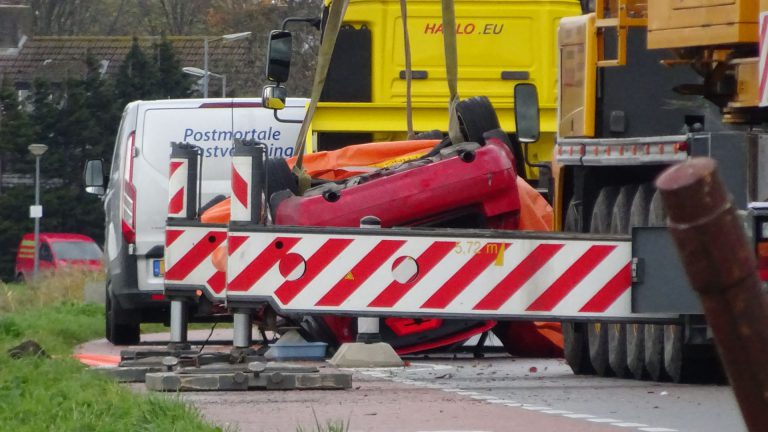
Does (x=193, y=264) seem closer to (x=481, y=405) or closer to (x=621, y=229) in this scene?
(x=481, y=405)

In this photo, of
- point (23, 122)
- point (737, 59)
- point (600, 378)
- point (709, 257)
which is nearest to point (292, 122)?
point (600, 378)

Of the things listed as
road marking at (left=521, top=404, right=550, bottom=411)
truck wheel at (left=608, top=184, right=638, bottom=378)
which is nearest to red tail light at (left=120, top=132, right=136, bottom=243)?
truck wheel at (left=608, top=184, right=638, bottom=378)

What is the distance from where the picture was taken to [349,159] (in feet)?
46.5

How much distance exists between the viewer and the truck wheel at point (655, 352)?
10539 millimetres

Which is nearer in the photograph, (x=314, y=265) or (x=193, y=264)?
(x=314, y=265)

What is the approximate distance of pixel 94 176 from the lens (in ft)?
61.0

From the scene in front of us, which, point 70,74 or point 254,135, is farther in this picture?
point 70,74

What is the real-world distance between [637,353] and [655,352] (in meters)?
0.30

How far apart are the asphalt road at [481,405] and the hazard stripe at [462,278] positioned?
0.49 metres

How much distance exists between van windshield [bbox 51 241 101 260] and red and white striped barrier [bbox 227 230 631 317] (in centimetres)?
4578

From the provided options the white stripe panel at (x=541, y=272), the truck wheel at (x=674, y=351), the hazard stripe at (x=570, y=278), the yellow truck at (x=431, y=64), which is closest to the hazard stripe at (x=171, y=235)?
the white stripe panel at (x=541, y=272)

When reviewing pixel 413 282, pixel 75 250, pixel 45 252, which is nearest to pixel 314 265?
pixel 413 282

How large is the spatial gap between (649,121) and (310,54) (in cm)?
4050

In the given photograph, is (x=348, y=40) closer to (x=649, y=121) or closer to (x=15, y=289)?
(x=649, y=121)
